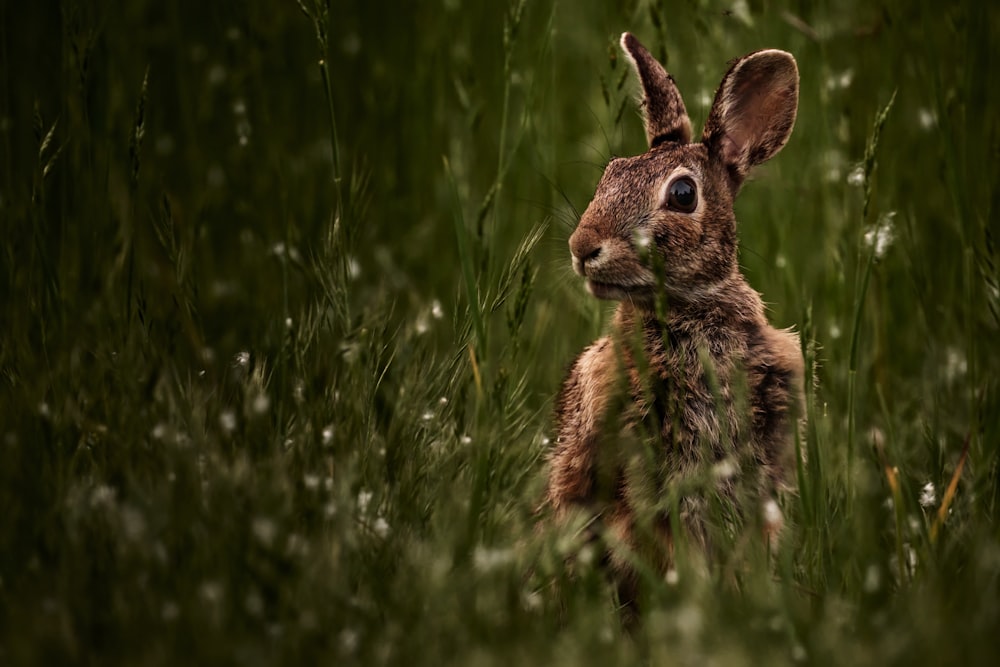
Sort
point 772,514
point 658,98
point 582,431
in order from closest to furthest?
point 772,514 < point 582,431 < point 658,98

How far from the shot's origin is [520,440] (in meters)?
3.46

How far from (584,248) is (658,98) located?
63cm

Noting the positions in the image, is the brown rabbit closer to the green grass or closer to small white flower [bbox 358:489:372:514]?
the green grass

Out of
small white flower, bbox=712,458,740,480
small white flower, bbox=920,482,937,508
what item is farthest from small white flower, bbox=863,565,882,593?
small white flower, bbox=920,482,937,508

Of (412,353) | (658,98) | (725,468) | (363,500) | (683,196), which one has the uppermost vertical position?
(658,98)

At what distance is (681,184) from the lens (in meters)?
3.50

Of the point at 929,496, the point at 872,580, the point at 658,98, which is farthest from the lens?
the point at 658,98

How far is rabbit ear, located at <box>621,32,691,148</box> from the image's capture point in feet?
12.0

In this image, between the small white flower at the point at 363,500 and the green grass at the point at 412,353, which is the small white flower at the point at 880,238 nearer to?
the green grass at the point at 412,353

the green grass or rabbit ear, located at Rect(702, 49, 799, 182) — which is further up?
rabbit ear, located at Rect(702, 49, 799, 182)

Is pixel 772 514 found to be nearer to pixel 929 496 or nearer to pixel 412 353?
pixel 929 496

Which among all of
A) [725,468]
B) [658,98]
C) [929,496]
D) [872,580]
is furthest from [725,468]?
[658,98]

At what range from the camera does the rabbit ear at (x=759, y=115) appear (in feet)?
12.0

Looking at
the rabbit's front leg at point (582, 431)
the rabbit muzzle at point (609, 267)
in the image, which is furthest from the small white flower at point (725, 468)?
the rabbit muzzle at point (609, 267)
